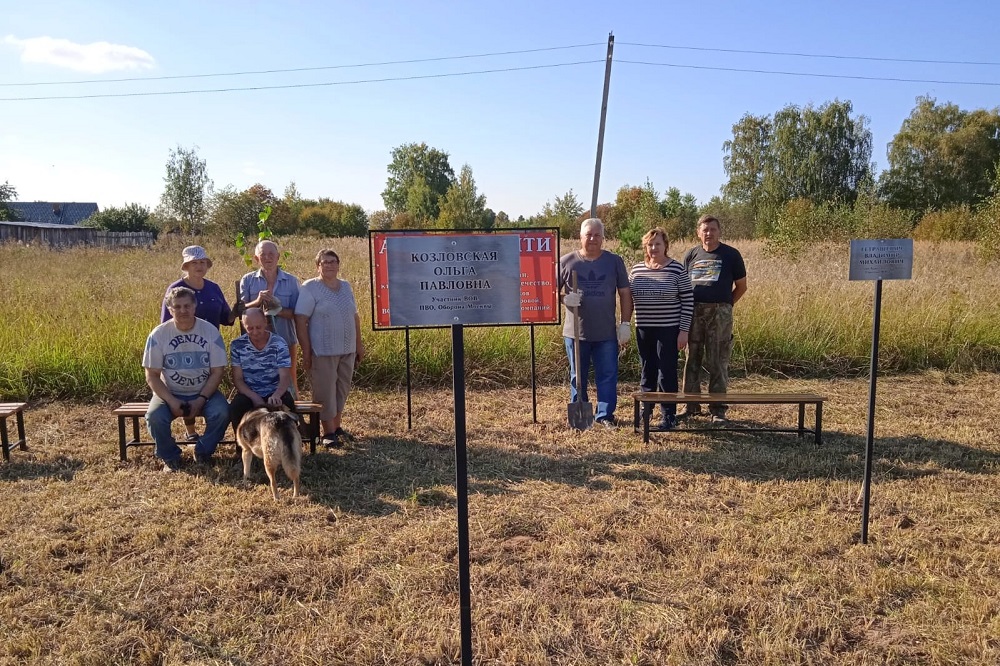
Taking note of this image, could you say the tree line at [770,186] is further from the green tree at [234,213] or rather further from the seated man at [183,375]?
the seated man at [183,375]

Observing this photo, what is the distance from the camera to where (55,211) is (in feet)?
212

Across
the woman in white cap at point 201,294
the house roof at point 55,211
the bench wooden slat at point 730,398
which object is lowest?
the bench wooden slat at point 730,398

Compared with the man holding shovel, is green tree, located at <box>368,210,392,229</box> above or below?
above

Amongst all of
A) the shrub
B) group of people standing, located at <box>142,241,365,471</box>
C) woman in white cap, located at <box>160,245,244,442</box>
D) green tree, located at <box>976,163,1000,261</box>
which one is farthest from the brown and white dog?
the shrub

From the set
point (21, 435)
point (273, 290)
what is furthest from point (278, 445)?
point (21, 435)

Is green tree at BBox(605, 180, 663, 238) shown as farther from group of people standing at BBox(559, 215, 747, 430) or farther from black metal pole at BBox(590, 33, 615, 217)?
group of people standing at BBox(559, 215, 747, 430)

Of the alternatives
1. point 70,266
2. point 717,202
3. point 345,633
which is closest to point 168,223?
point 70,266

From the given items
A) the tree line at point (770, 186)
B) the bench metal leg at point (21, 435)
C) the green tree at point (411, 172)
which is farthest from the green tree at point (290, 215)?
the bench metal leg at point (21, 435)

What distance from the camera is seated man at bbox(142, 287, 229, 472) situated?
4.76 meters

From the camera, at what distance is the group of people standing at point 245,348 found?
4.80 m

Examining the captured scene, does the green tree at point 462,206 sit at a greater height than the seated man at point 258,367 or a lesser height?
greater

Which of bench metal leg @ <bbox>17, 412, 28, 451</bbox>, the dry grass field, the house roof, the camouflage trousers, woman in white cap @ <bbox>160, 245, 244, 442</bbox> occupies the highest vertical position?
the house roof

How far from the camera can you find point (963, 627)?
283 centimetres

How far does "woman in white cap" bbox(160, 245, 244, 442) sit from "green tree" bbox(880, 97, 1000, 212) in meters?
43.5
